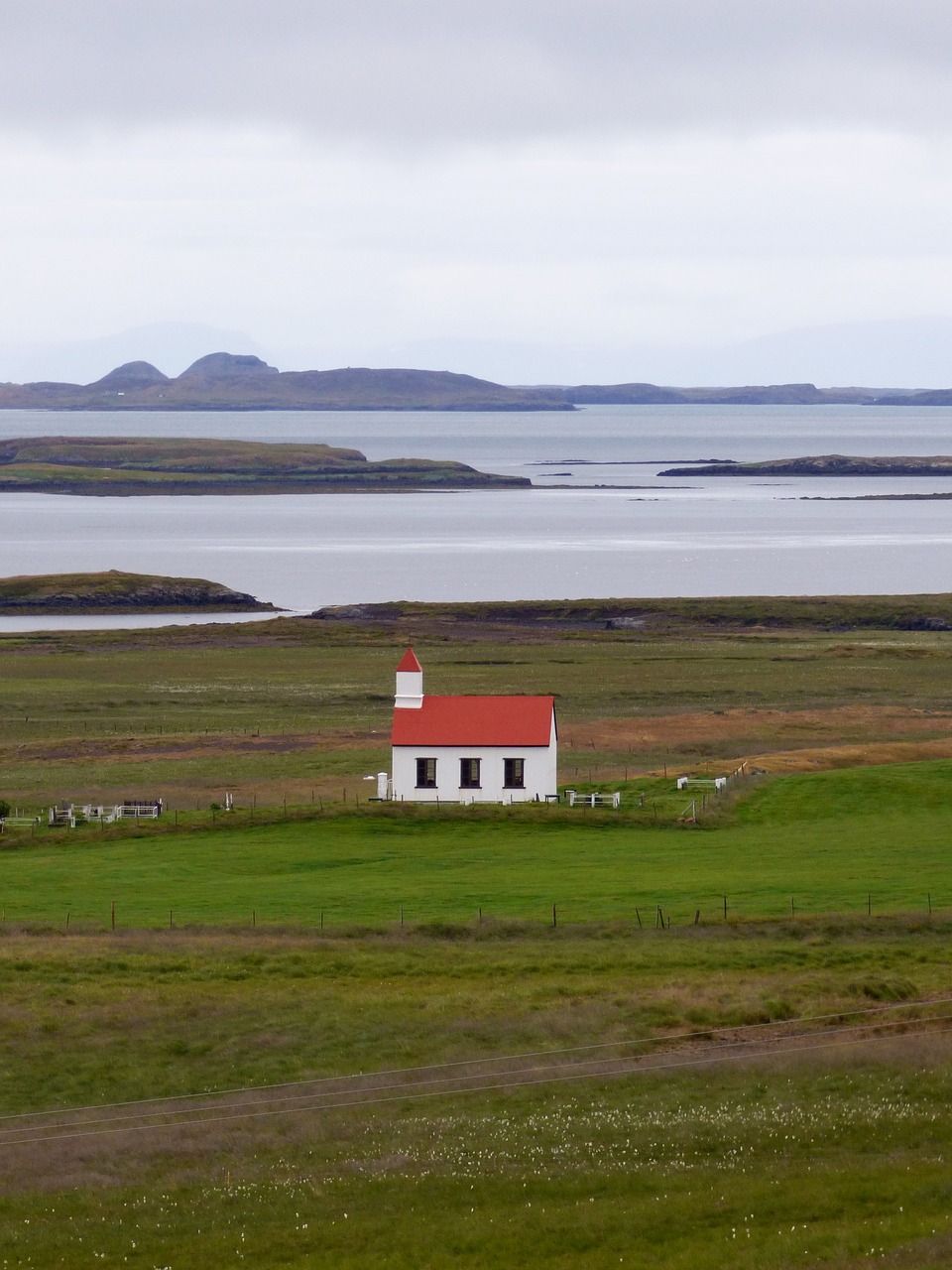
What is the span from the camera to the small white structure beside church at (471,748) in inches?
1875

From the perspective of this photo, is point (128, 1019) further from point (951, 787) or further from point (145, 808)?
point (951, 787)

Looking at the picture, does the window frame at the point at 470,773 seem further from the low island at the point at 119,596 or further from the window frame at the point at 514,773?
the low island at the point at 119,596

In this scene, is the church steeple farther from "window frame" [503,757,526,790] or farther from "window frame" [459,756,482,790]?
"window frame" [503,757,526,790]

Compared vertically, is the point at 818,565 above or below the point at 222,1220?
above

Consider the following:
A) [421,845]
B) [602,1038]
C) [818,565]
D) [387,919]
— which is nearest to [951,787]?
[421,845]

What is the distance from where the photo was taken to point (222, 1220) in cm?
1941

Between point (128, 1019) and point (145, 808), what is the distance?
19.9m

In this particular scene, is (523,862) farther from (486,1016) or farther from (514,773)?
(486,1016)

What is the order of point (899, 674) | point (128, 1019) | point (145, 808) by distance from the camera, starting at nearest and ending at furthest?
point (128, 1019), point (145, 808), point (899, 674)

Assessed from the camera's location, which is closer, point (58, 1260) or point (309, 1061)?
point (58, 1260)

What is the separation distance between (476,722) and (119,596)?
271 ft

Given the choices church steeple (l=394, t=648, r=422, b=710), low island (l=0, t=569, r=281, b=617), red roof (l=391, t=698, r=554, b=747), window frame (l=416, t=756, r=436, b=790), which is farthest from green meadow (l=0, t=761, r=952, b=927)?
low island (l=0, t=569, r=281, b=617)

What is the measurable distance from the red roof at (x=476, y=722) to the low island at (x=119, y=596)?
7462cm

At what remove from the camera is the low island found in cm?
12425
